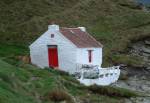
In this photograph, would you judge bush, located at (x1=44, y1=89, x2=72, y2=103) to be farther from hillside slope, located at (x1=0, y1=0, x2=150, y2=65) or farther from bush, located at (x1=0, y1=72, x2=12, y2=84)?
hillside slope, located at (x1=0, y1=0, x2=150, y2=65)

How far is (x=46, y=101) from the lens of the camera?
28.4 m

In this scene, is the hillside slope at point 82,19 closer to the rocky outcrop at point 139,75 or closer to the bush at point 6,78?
the rocky outcrop at point 139,75

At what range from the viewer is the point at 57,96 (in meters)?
29.5

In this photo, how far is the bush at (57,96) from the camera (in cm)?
2914

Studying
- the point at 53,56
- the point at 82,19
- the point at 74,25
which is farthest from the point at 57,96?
the point at 82,19

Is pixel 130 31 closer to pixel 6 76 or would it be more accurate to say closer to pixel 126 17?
pixel 126 17

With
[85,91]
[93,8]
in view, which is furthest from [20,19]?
[85,91]

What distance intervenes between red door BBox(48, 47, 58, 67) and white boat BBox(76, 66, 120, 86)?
3402mm

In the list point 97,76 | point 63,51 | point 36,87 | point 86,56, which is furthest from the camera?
point 86,56

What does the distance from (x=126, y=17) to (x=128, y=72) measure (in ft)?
74.7

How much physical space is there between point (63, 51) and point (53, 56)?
112 centimetres

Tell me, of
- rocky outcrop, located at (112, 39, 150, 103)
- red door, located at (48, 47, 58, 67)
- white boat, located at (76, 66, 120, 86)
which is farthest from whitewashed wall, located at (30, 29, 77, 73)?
rocky outcrop, located at (112, 39, 150, 103)

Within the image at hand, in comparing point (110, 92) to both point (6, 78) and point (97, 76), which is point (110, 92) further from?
point (6, 78)

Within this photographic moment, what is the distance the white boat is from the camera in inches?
1595
